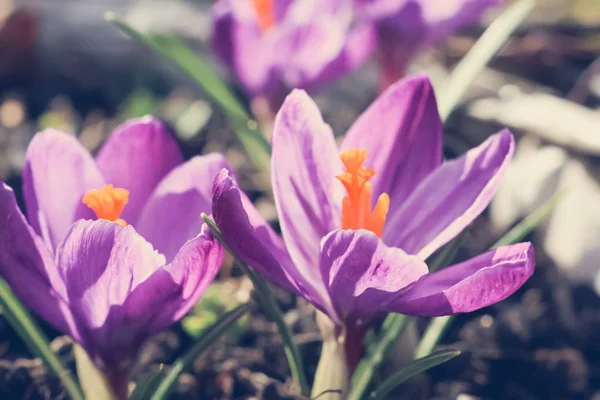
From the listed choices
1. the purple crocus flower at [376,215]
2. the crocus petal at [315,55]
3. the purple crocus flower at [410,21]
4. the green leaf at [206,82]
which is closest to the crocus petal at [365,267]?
the purple crocus flower at [376,215]

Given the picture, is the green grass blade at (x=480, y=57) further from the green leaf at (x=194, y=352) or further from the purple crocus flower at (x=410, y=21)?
the green leaf at (x=194, y=352)

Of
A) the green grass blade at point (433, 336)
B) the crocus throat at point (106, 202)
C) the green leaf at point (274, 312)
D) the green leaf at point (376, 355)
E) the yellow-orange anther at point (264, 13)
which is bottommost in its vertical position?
the green grass blade at point (433, 336)

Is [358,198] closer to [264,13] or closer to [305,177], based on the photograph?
[305,177]

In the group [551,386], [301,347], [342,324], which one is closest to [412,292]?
[342,324]

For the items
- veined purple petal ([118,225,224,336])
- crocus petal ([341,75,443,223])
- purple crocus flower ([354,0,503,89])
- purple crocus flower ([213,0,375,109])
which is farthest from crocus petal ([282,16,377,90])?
veined purple petal ([118,225,224,336])

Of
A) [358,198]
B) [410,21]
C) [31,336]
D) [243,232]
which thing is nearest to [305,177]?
[358,198]

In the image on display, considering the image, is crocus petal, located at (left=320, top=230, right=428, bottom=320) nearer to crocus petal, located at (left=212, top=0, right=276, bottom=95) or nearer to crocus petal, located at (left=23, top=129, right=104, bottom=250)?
crocus petal, located at (left=23, top=129, right=104, bottom=250)

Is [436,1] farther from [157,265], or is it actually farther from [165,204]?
[157,265]
